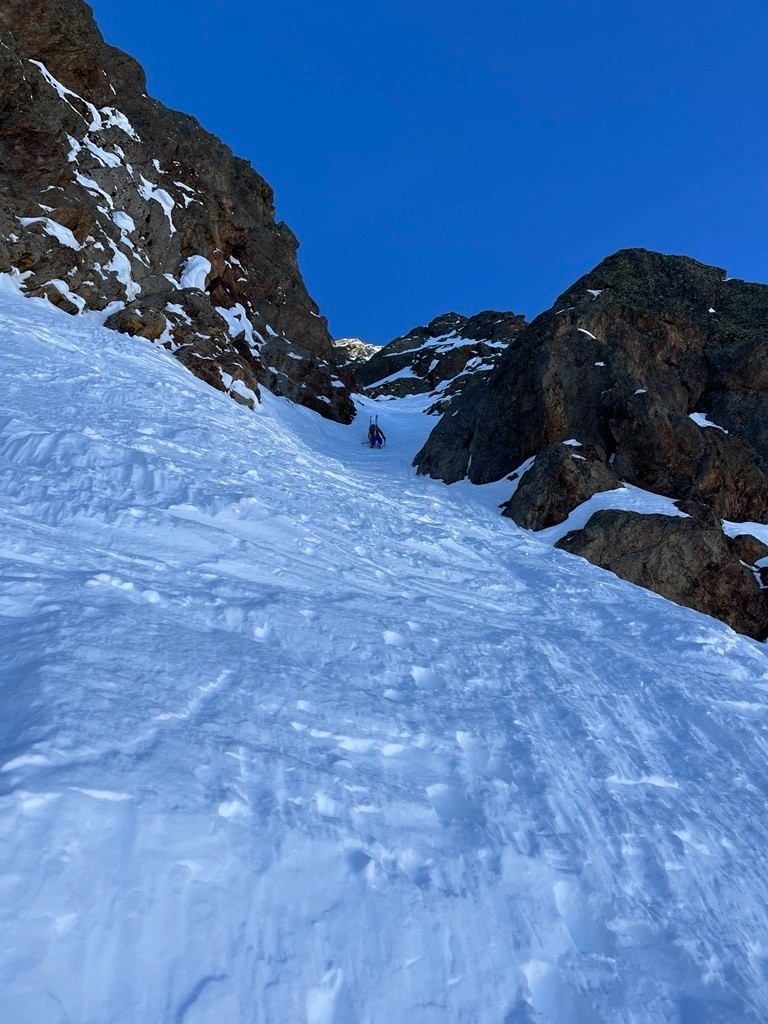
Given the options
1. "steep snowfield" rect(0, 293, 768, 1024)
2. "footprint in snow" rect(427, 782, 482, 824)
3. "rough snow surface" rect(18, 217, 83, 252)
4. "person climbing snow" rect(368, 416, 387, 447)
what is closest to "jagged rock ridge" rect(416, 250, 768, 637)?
"person climbing snow" rect(368, 416, 387, 447)

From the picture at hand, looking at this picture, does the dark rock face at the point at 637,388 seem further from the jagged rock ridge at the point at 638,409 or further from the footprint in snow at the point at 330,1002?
the footprint in snow at the point at 330,1002

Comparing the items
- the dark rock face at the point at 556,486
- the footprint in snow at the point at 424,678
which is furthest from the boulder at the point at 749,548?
the footprint in snow at the point at 424,678

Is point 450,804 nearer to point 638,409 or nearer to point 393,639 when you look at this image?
point 393,639

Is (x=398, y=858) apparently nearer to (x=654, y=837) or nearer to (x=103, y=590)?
(x=654, y=837)

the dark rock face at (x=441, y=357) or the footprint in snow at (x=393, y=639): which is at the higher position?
the dark rock face at (x=441, y=357)

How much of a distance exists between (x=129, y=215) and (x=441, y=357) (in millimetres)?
41830

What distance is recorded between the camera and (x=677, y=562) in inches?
545

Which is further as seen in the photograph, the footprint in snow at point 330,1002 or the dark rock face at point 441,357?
the dark rock face at point 441,357

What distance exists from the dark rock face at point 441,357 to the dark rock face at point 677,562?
38.4 m

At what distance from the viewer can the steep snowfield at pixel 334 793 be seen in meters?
2.52

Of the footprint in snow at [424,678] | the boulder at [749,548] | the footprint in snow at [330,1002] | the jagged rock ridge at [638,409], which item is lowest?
the footprint in snow at [330,1002]

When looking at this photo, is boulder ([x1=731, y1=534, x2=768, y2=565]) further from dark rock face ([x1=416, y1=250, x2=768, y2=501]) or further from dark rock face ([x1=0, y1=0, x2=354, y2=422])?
dark rock face ([x1=0, y1=0, x2=354, y2=422])

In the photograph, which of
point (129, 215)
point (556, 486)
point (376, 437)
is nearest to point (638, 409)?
point (556, 486)

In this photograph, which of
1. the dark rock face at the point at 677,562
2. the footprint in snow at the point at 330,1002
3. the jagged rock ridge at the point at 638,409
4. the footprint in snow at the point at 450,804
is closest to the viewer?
the footprint in snow at the point at 330,1002
